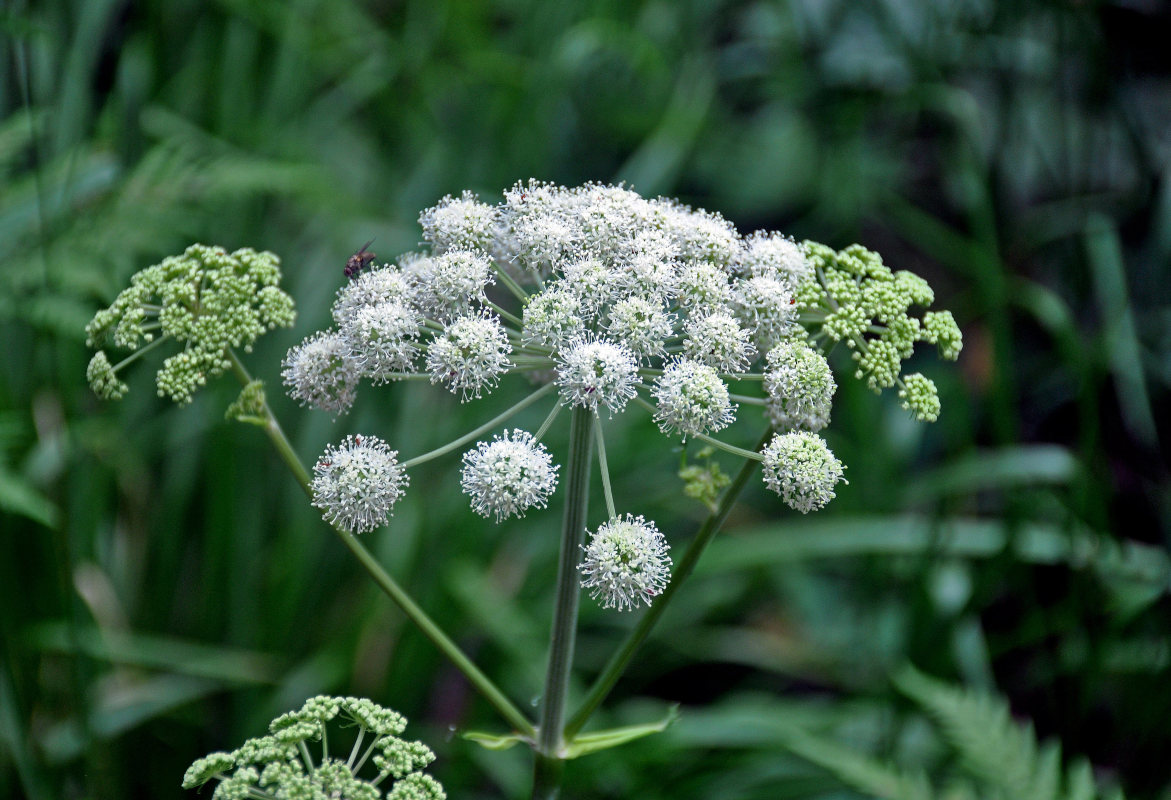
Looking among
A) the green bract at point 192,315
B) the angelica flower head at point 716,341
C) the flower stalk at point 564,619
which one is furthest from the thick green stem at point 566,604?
the green bract at point 192,315

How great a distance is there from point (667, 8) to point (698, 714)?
4419mm

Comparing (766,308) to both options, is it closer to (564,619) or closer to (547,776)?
(564,619)

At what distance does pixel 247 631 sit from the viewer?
11.5ft

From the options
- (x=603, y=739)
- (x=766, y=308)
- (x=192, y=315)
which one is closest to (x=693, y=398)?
(x=766, y=308)

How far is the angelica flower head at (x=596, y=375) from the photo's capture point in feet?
4.87

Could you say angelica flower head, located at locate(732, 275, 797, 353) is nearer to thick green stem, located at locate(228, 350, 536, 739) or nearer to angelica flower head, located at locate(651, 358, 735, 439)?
angelica flower head, located at locate(651, 358, 735, 439)

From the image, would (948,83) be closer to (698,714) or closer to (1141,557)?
(1141,557)

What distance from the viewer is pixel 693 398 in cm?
151

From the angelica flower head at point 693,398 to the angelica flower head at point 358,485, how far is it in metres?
0.48

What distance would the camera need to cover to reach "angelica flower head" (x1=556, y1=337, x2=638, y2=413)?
1483 millimetres

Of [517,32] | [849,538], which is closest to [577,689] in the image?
[849,538]

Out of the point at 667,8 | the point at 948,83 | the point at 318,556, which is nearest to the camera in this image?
the point at 318,556

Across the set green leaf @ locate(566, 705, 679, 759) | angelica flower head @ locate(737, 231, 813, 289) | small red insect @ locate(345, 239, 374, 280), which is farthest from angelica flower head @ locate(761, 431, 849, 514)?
small red insect @ locate(345, 239, 374, 280)

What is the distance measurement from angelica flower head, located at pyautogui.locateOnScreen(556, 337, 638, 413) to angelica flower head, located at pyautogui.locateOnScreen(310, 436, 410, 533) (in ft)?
1.10
